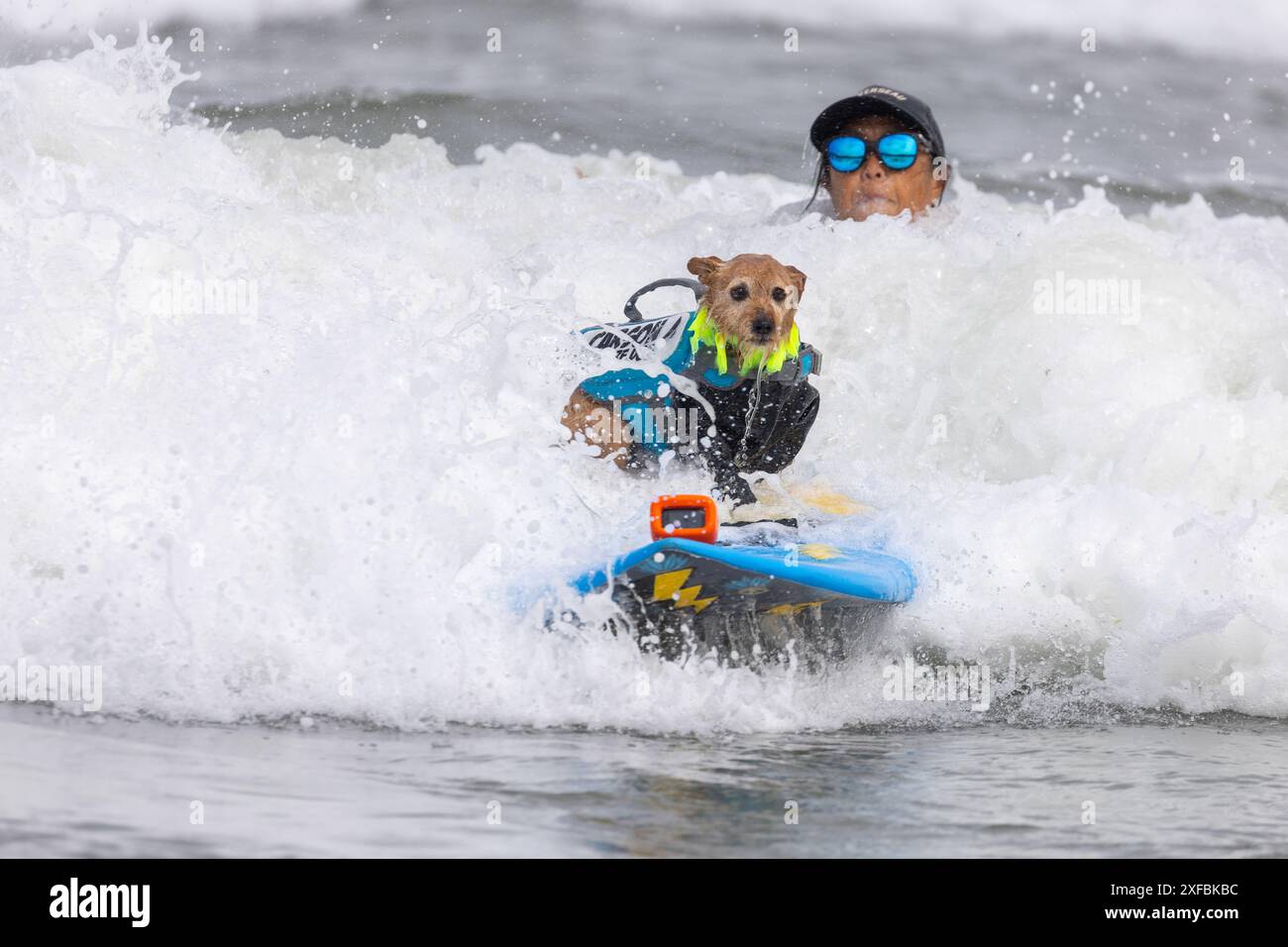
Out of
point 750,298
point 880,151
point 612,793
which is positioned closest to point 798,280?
point 750,298

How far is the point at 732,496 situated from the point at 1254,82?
12.8m

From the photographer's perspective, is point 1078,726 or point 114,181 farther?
point 114,181

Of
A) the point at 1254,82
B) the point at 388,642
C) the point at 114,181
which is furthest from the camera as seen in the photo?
the point at 1254,82

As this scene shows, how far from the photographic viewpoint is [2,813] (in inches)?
121

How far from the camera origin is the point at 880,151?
308 inches

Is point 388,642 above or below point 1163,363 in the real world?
below

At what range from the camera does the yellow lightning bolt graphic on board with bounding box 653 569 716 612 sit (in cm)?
427

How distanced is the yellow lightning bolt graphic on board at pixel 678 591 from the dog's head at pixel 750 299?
34.4 inches

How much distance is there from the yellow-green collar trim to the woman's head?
3.20 metres

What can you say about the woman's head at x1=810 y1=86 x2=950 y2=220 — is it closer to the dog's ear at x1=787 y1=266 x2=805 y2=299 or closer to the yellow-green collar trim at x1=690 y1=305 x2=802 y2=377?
the dog's ear at x1=787 y1=266 x2=805 y2=299

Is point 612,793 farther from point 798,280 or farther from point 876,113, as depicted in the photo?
point 876,113

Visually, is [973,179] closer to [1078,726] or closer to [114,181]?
[114,181]
